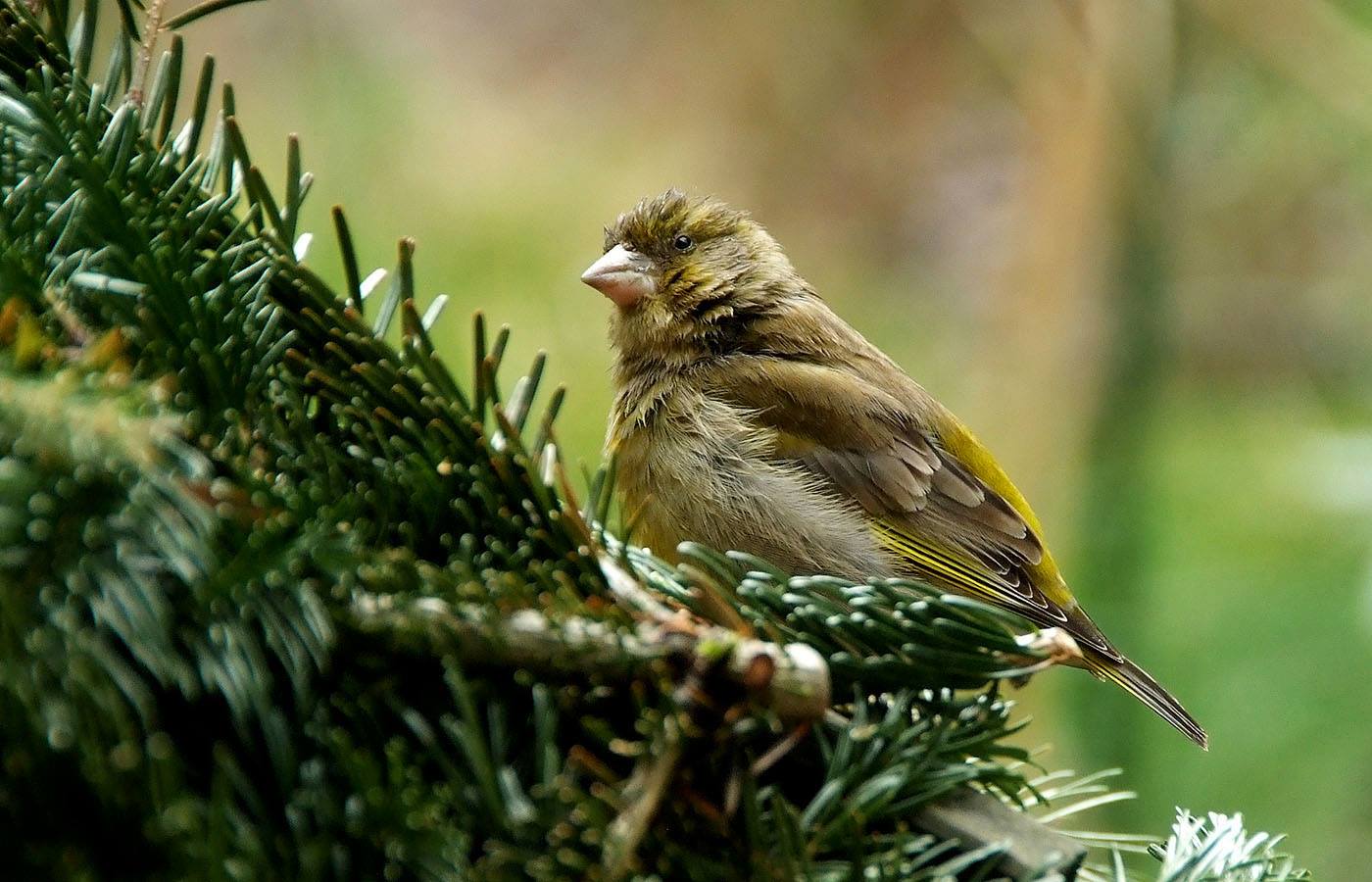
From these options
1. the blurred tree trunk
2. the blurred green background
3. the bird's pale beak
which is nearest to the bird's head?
the bird's pale beak

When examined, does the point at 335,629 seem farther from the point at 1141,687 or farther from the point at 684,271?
the point at 684,271

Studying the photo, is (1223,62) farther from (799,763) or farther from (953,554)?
(799,763)

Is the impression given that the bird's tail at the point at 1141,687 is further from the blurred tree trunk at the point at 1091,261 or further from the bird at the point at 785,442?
the blurred tree trunk at the point at 1091,261

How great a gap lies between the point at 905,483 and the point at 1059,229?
2.92 meters

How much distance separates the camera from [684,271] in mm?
3234

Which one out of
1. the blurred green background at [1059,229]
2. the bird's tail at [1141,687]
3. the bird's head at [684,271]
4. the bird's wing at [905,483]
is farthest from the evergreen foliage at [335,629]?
the blurred green background at [1059,229]

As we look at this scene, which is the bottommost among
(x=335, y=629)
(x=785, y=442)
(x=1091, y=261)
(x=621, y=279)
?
(x=335, y=629)

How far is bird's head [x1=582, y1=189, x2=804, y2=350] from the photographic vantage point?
3125mm

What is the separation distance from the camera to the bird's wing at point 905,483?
291 centimetres

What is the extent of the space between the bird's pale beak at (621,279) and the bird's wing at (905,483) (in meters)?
0.30

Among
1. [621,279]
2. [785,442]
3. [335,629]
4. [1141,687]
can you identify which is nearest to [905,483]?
[785,442]

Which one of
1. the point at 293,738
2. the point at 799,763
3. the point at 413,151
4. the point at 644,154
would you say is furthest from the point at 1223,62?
the point at 293,738

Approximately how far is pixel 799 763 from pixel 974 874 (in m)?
0.18

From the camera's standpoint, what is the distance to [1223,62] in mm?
5668
